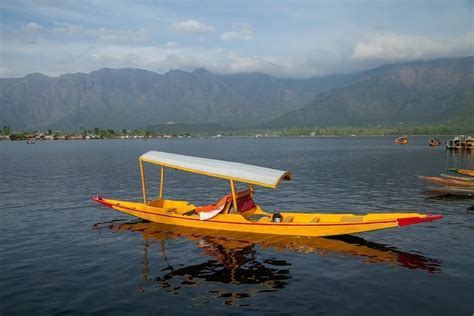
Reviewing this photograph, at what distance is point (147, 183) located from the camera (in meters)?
59.5

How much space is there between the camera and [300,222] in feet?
88.2

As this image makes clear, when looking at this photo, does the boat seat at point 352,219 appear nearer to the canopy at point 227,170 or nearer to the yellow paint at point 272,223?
the yellow paint at point 272,223

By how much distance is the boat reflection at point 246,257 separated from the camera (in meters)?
20.8

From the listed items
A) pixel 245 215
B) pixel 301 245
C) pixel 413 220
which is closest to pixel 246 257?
pixel 301 245

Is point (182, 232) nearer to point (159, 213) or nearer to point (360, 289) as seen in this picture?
point (159, 213)

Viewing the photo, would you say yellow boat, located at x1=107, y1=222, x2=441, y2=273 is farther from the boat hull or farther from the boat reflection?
the boat hull

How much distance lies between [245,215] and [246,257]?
597cm

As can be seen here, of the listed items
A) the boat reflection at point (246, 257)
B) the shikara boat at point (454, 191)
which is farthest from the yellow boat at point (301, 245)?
the shikara boat at point (454, 191)

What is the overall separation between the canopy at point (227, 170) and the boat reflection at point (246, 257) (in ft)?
13.4

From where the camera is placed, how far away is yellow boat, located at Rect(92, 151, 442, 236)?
83.5ft

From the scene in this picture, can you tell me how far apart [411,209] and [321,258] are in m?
18.7

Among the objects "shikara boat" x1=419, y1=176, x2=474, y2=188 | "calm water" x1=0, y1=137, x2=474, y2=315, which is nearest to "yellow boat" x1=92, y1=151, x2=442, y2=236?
"calm water" x1=0, y1=137, x2=474, y2=315

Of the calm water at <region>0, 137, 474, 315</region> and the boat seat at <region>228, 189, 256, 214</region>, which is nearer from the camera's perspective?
the calm water at <region>0, 137, 474, 315</region>

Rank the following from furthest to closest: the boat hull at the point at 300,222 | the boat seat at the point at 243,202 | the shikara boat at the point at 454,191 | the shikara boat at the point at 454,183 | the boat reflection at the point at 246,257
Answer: the shikara boat at the point at 454,183
the shikara boat at the point at 454,191
the boat seat at the point at 243,202
the boat hull at the point at 300,222
the boat reflection at the point at 246,257
